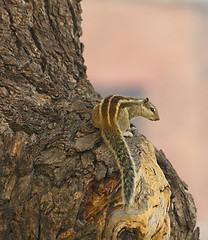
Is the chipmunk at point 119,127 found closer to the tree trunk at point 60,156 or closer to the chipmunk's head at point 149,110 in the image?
the tree trunk at point 60,156

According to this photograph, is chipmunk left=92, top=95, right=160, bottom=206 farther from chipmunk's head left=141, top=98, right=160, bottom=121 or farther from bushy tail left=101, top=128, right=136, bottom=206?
chipmunk's head left=141, top=98, right=160, bottom=121

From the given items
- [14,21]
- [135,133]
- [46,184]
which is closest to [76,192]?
[46,184]

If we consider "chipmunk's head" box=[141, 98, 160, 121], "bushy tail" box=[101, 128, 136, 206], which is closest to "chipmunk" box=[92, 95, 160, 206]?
"bushy tail" box=[101, 128, 136, 206]

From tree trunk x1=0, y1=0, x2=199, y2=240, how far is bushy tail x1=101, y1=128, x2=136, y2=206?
0.29 ft

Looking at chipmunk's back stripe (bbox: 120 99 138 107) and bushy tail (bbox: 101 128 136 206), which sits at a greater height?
chipmunk's back stripe (bbox: 120 99 138 107)

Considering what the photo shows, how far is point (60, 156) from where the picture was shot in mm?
2963

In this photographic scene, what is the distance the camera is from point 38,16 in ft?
11.5

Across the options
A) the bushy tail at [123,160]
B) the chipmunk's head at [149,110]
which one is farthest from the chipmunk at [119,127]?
the chipmunk's head at [149,110]

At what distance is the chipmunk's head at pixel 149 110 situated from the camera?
4367 millimetres

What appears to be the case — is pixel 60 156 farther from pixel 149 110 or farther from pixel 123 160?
pixel 149 110

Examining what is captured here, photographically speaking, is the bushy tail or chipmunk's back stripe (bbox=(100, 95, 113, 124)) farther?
chipmunk's back stripe (bbox=(100, 95, 113, 124))

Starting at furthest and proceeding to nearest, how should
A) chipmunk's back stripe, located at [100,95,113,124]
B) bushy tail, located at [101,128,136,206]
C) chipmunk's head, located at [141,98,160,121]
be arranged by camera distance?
chipmunk's head, located at [141,98,160,121]
chipmunk's back stripe, located at [100,95,113,124]
bushy tail, located at [101,128,136,206]

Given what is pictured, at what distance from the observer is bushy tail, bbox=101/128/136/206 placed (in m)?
2.72

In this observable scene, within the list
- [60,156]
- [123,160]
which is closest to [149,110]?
[123,160]
